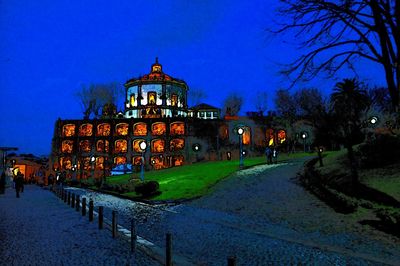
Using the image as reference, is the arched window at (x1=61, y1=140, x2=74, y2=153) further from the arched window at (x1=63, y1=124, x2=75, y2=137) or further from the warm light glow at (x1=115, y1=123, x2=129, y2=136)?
the warm light glow at (x1=115, y1=123, x2=129, y2=136)

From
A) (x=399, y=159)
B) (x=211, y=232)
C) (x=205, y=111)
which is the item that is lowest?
(x=211, y=232)

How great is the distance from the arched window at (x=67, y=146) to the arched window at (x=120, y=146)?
8840 millimetres

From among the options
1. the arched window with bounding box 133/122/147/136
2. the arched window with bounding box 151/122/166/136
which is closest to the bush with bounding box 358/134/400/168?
the arched window with bounding box 151/122/166/136

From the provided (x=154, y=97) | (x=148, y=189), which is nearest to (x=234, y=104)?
(x=154, y=97)

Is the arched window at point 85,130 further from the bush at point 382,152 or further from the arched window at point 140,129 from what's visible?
the bush at point 382,152

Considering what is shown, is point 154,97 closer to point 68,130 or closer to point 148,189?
point 68,130

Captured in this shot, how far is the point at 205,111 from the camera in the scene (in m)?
92.6

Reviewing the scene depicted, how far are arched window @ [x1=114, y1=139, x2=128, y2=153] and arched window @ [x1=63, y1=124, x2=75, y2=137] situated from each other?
9676mm

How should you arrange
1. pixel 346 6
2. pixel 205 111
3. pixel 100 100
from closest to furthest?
pixel 346 6 < pixel 100 100 < pixel 205 111

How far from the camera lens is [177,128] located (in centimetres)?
7431

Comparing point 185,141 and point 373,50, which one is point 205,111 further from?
point 373,50

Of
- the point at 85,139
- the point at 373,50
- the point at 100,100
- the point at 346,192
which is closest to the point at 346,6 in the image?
the point at 373,50

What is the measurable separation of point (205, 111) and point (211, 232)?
81.8 meters

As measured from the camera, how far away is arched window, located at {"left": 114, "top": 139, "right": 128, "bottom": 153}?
7407cm
